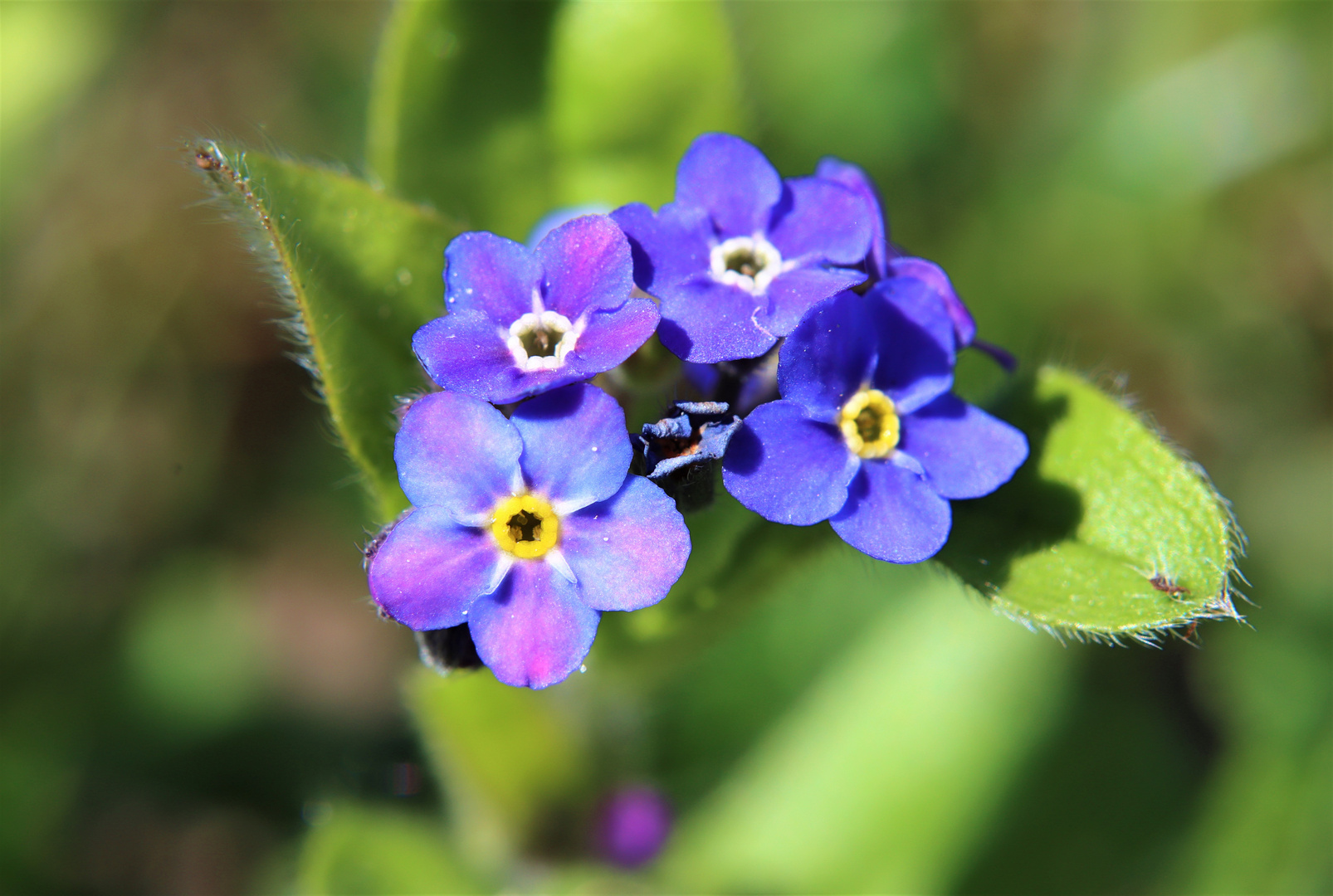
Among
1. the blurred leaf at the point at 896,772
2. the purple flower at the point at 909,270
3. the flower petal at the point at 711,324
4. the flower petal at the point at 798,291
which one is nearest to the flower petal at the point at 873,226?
the purple flower at the point at 909,270

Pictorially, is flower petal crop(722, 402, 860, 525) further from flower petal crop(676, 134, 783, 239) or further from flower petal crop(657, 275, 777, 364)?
flower petal crop(676, 134, 783, 239)

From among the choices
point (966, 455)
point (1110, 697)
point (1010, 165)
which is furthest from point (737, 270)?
point (1010, 165)

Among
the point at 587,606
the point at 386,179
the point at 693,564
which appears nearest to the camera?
the point at 587,606

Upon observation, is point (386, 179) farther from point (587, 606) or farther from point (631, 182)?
point (587, 606)

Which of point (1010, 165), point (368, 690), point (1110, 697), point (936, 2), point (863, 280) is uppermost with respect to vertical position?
point (936, 2)

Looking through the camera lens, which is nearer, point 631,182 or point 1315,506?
point 631,182
